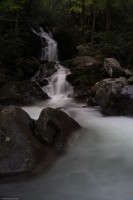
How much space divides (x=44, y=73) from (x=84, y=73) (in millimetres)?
2154

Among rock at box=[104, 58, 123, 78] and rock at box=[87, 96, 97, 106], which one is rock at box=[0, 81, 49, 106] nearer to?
rock at box=[87, 96, 97, 106]

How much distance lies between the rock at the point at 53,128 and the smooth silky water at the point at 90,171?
0.92 feet

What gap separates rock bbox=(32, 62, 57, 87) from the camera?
15803 mm

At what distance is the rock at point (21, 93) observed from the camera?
43.8 feet

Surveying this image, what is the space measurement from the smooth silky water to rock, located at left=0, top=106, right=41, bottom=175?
0.34 metres

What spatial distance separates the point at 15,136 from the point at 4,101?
6533 mm

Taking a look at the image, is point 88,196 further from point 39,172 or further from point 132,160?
point 132,160

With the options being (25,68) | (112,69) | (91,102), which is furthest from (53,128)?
(25,68)

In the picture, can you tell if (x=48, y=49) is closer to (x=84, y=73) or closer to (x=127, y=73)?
(x=84, y=73)

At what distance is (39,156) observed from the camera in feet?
22.4

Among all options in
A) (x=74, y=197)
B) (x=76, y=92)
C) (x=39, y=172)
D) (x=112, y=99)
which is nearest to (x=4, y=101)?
(x=76, y=92)

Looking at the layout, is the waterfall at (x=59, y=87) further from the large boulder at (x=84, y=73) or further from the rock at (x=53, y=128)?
the rock at (x=53, y=128)

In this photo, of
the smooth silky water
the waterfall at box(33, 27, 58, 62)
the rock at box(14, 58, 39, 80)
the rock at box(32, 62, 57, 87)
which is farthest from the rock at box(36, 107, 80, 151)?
the waterfall at box(33, 27, 58, 62)

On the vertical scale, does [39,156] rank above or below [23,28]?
below
